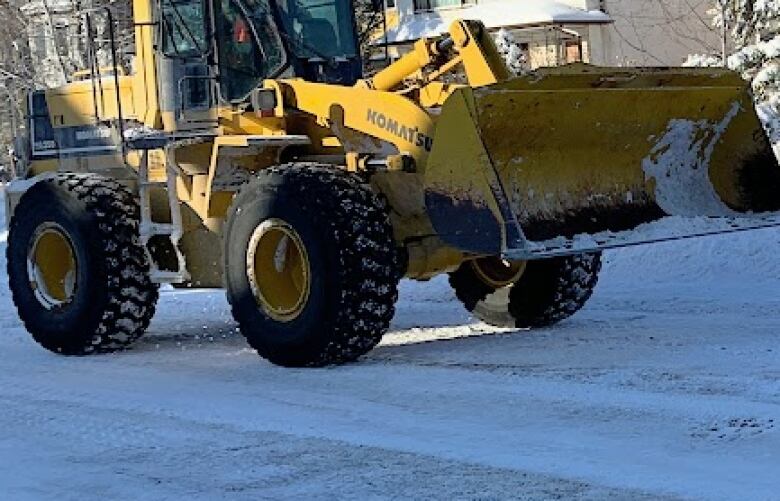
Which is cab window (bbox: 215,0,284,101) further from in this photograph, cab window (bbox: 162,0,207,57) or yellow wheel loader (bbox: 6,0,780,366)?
cab window (bbox: 162,0,207,57)

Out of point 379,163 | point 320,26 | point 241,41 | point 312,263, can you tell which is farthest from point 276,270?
point 320,26

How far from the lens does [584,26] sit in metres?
34.7

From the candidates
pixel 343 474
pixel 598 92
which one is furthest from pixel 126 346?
pixel 343 474

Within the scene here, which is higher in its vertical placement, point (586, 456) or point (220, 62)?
point (220, 62)

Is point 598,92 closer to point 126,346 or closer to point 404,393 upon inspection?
point 404,393

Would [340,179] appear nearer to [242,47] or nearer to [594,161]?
[594,161]

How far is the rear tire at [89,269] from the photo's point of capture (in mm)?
9883

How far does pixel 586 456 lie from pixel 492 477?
0.46 metres

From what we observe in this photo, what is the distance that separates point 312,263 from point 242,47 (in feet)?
6.70

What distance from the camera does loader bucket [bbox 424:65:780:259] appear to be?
8.08 meters

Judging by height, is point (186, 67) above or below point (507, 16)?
below

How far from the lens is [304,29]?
392 inches

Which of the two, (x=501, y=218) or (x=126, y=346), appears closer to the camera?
(x=501, y=218)

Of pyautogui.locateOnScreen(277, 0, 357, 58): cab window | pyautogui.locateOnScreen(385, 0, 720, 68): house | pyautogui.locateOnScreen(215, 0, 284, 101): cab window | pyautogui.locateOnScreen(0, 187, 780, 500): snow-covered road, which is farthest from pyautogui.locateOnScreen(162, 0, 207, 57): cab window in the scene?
pyautogui.locateOnScreen(385, 0, 720, 68): house
